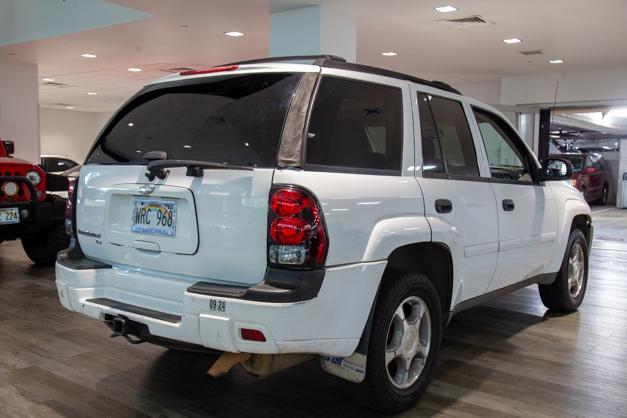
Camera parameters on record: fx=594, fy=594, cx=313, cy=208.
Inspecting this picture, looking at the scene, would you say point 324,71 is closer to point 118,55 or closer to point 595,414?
point 595,414

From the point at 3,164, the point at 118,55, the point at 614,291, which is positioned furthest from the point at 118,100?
the point at 614,291

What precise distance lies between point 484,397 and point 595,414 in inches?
20.9

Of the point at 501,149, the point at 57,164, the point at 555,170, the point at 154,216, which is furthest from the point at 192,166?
the point at 57,164

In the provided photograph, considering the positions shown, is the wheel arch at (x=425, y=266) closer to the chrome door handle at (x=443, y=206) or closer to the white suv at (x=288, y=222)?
the white suv at (x=288, y=222)

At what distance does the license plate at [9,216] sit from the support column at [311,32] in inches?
151

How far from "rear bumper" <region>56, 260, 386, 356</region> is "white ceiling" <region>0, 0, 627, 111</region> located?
577 cm

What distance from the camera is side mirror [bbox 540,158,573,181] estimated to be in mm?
4109

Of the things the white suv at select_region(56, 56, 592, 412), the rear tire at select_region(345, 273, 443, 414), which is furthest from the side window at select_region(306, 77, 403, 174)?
the rear tire at select_region(345, 273, 443, 414)

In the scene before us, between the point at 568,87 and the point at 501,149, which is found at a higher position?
the point at 568,87

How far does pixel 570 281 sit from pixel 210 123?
11.5ft

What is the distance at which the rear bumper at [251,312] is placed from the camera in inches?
87.0

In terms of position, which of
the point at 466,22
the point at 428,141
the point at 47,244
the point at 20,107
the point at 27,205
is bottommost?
the point at 47,244

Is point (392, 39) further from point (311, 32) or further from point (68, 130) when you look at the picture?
point (68, 130)

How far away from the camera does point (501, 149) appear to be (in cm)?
416
